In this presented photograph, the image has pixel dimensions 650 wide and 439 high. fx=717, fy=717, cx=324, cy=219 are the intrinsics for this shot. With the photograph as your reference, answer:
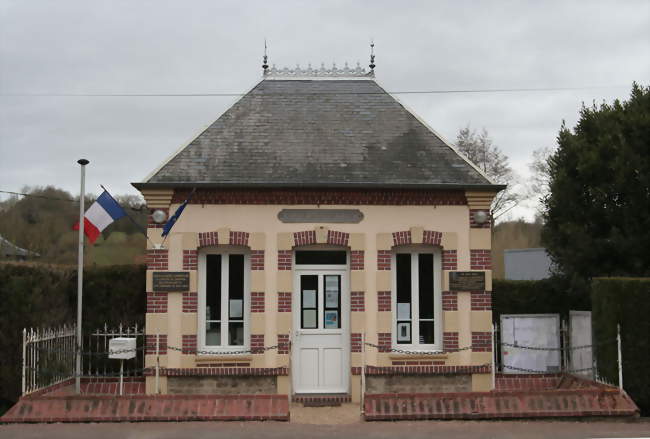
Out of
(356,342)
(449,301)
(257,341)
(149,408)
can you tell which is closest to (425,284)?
(449,301)

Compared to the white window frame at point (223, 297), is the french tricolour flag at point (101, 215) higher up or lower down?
higher up

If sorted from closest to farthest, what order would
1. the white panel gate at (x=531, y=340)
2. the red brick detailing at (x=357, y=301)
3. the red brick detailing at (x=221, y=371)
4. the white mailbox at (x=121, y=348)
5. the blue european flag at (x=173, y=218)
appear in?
the blue european flag at (x=173, y=218)
the white mailbox at (x=121, y=348)
the red brick detailing at (x=221, y=371)
the red brick detailing at (x=357, y=301)
the white panel gate at (x=531, y=340)

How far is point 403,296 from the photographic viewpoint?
42.2ft

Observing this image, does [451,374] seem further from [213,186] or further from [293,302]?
[213,186]

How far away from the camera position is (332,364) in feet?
41.2

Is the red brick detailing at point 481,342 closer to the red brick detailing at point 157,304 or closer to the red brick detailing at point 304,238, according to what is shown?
the red brick detailing at point 304,238

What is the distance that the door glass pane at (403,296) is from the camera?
41.9 feet

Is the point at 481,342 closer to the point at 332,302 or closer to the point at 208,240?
the point at 332,302

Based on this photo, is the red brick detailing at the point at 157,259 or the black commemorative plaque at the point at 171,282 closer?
the black commemorative plaque at the point at 171,282

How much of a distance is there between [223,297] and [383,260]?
2.90 m

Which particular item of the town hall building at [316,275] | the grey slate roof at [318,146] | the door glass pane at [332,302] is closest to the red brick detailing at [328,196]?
the town hall building at [316,275]

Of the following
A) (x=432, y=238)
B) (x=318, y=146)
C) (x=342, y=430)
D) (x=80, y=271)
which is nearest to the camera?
(x=342, y=430)

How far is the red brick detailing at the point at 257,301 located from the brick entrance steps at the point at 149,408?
6.19 ft

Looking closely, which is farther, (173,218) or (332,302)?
(332,302)
